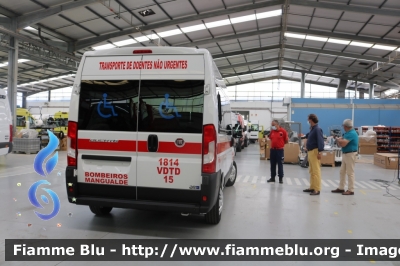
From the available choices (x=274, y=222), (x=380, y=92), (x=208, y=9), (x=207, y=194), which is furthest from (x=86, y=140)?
(x=380, y=92)

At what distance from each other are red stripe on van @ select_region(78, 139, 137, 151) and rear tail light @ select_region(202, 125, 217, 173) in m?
0.89

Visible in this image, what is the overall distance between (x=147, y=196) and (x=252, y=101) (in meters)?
31.1

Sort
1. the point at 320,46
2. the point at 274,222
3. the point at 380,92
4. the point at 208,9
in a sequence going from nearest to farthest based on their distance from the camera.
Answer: the point at 274,222 → the point at 208,9 → the point at 320,46 → the point at 380,92

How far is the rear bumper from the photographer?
11.2ft

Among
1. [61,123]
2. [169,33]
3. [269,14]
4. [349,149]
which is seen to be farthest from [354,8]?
[61,123]

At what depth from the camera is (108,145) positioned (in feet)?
11.9

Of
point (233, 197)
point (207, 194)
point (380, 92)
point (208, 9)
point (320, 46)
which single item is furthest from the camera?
point (380, 92)

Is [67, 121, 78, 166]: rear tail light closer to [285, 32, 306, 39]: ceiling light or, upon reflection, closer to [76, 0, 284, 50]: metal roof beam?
[76, 0, 284, 50]: metal roof beam

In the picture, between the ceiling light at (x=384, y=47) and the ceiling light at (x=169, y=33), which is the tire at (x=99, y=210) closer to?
the ceiling light at (x=169, y=33)

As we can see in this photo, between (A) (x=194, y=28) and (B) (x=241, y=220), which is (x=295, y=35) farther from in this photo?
(B) (x=241, y=220)

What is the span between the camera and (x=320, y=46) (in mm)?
20016

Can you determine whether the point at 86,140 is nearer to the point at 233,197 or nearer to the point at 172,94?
the point at 172,94

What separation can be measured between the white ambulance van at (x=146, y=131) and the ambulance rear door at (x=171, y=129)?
0.01 metres

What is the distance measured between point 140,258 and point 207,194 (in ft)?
3.28
